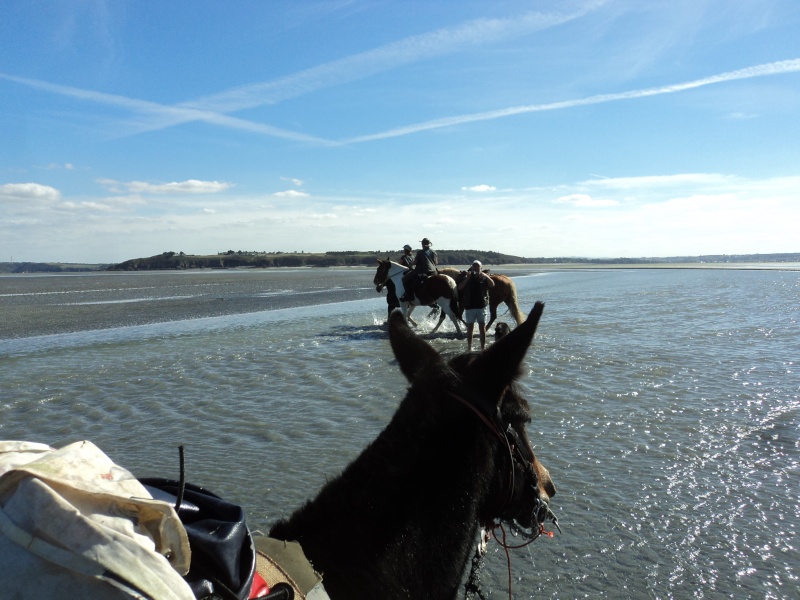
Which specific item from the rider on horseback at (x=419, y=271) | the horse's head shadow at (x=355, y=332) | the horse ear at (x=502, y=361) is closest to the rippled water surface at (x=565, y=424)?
the horse ear at (x=502, y=361)

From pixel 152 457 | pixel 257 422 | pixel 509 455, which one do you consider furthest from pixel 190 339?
pixel 509 455

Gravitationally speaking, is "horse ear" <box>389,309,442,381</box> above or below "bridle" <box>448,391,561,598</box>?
above

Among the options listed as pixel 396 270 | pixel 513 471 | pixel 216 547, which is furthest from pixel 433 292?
pixel 216 547

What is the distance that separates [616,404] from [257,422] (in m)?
5.28

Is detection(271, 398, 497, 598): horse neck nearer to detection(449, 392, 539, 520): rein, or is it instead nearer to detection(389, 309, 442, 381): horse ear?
detection(449, 392, 539, 520): rein

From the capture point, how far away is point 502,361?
215 centimetres

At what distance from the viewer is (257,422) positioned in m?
8.16

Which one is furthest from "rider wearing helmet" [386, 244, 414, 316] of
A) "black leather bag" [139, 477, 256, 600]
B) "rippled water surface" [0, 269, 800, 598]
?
"black leather bag" [139, 477, 256, 600]

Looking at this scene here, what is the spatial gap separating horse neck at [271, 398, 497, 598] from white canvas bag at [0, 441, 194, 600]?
0.85m

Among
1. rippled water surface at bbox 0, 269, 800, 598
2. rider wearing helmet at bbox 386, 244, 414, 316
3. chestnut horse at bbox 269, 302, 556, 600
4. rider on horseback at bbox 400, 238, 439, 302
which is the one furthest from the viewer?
rider wearing helmet at bbox 386, 244, 414, 316

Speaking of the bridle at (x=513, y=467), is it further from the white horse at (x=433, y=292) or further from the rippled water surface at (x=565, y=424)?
the white horse at (x=433, y=292)

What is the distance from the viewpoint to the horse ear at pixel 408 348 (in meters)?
2.49

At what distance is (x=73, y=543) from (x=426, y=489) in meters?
1.23

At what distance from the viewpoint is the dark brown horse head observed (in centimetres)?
215
